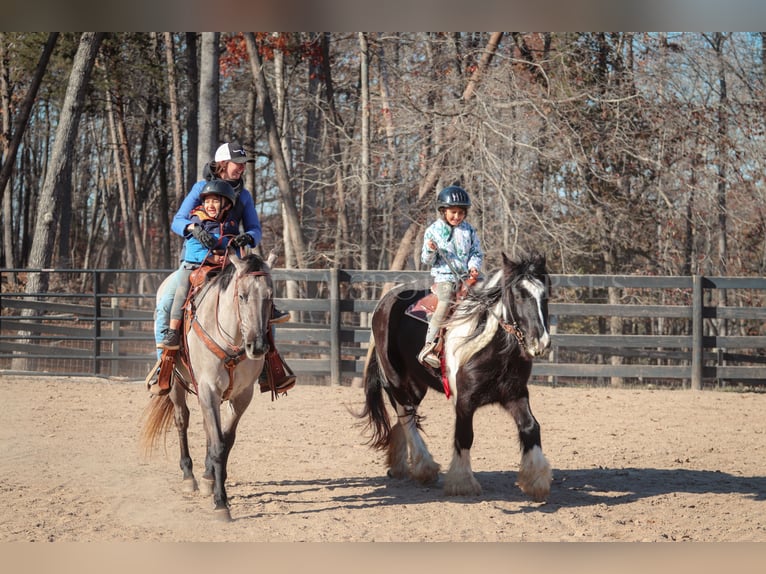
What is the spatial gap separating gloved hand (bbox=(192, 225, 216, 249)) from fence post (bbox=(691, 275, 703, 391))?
26.3 ft

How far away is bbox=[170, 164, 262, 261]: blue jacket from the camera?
5.64 m

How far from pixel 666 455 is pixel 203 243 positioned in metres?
4.73

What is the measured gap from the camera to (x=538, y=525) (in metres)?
5.10

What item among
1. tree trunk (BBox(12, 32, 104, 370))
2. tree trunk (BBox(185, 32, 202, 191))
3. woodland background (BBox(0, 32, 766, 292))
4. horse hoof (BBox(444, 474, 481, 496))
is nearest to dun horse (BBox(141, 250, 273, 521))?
horse hoof (BBox(444, 474, 481, 496))

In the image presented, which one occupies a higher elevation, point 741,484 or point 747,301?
point 747,301

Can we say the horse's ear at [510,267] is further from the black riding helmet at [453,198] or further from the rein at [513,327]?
the black riding helmet at [453,198]

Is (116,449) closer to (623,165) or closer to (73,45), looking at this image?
(623,165)

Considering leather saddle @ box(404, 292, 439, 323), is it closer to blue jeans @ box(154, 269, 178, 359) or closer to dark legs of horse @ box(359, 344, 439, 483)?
Answer: dark legs of horse @ box(359, 344, 439, 483)

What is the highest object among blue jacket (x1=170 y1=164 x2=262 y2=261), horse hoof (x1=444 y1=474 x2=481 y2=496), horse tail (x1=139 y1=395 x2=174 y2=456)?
blue jacket (x1=170 y1=164 x2=262 y2=261)

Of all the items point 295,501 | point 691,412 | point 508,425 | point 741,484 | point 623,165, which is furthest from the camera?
point 623,165

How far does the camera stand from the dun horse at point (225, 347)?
495cm

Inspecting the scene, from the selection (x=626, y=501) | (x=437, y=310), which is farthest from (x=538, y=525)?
(x=437, y=310)

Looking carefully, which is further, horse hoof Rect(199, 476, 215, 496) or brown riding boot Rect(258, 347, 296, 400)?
brown riding boot Rect(258, 347, 296, 400)

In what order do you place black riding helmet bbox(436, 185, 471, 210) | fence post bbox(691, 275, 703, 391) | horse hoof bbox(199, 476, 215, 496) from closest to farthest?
1. horse hoof bbox(199, 476, 215, 496)
2. black riding helmet bbox(436, 185, 471, 210)
3. fence post bbox(691, 275, 703, 391)
